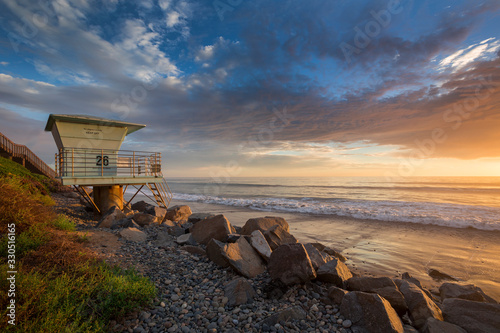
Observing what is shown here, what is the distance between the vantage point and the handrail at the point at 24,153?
78.8 feet

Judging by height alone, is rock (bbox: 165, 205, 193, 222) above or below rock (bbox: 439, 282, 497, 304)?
above

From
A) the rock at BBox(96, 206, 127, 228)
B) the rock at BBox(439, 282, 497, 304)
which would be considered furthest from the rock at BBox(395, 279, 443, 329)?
the rock at BBox(96, 206, 127, 228)

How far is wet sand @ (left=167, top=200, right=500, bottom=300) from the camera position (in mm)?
8586

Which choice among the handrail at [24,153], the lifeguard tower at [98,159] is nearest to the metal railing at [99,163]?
the lifeguard tower at [98,159]

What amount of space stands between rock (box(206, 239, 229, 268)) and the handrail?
2485 centimetres

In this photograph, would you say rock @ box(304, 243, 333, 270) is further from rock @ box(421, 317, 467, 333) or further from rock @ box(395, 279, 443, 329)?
rock @ box(421, 317, 467, 333)

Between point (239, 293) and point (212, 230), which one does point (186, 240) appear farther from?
point (239, 293)

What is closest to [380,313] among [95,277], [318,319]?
[318,319]

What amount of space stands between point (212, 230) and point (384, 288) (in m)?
5.61

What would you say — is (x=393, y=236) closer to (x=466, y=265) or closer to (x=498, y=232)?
(x=466, y=265)

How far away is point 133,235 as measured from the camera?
8.74m

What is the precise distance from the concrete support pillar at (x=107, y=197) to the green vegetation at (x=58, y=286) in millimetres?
8201

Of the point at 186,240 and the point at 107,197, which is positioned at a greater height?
the point at 107,197

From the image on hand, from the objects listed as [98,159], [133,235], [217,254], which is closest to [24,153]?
[98,159]
